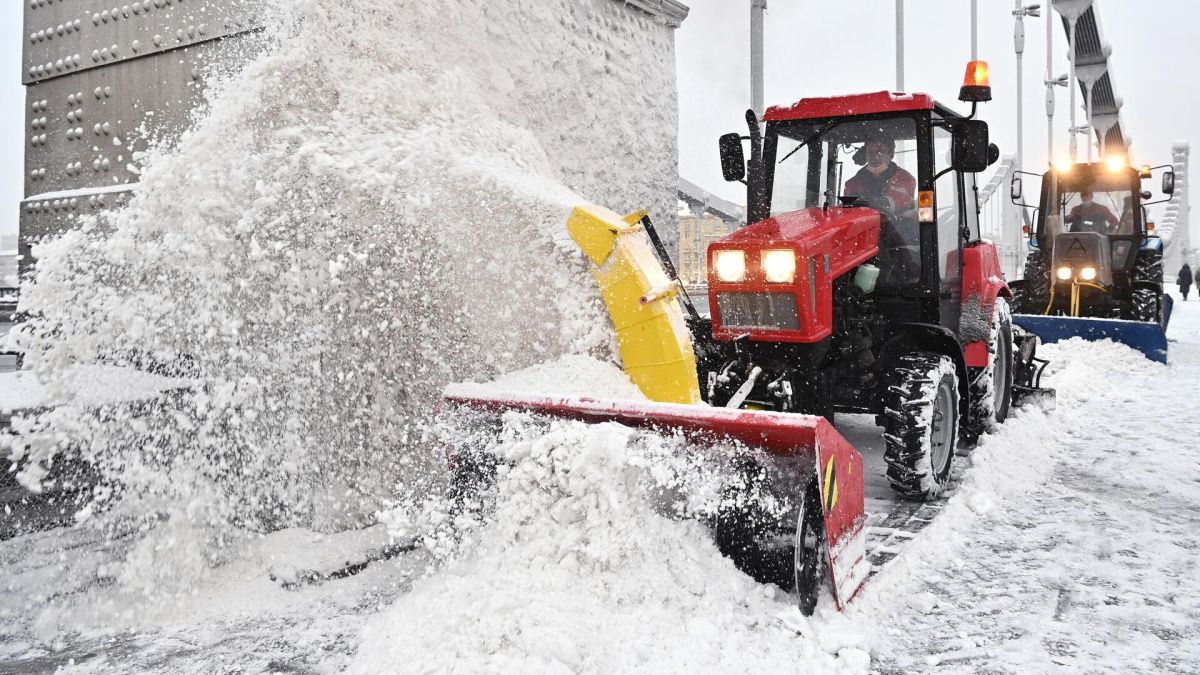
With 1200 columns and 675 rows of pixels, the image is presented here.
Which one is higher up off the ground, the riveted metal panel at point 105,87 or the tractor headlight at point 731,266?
the riveted metal panel at point 105,87

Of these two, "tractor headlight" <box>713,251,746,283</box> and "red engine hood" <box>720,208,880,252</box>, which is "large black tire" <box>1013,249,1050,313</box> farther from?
"tractor headlight" <box>713,251,746,283</box>

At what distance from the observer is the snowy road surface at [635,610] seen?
2.66 meters

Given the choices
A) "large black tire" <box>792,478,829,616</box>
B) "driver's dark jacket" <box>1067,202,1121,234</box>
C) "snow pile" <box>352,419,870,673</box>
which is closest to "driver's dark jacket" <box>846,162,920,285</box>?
"large black tire" <box>792,478,829,616</box>

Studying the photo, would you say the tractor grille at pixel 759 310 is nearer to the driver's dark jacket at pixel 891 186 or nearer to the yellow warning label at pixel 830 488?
the driver's dark jacket at pixel 891 186

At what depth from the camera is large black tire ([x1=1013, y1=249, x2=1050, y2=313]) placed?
11.1 meters

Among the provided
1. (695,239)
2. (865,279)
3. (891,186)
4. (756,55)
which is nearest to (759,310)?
(865,279)

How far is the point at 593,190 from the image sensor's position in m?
6.70

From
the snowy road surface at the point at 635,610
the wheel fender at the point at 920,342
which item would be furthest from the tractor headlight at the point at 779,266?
the snowy road surface at the point at 635,610

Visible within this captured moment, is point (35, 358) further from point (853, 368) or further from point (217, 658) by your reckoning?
point (853, 368)

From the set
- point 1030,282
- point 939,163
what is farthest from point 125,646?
point 1030,282

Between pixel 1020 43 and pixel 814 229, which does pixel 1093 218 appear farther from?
pixel 1020 43

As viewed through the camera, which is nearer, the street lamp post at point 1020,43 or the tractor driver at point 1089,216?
the tractor driver at point 1089,216

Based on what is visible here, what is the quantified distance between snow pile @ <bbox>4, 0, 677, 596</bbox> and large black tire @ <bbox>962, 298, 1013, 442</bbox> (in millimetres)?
3037

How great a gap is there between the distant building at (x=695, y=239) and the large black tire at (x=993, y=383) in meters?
3.52
